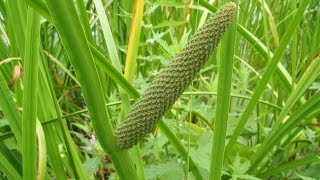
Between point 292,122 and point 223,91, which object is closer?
point 223,91

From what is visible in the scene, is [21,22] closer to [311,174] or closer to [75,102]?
[311,174]

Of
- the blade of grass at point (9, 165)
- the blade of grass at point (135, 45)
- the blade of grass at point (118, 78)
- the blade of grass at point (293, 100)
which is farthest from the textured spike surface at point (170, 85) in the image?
the blade of grass at point (293, 100)

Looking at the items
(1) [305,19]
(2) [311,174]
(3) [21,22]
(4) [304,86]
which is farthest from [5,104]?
(1) [305,19]

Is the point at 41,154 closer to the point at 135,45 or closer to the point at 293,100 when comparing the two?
the point at 135,45

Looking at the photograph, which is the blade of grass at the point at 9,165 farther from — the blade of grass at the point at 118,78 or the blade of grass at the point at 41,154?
the blade of grass at the point at 118,78

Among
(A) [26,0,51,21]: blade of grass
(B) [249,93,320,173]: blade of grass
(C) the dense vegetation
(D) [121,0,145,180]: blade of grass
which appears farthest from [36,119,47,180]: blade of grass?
(B) [249,93,320,173]: blade of grass

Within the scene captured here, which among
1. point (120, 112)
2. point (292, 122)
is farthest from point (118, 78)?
point (292, 122)
